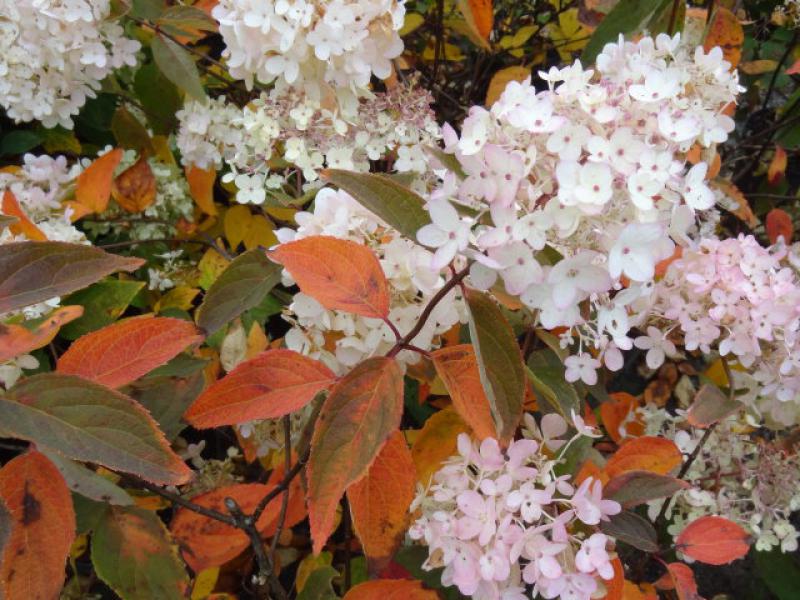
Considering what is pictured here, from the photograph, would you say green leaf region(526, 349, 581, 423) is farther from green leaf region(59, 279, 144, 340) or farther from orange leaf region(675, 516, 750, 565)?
green leaf region(59, 279, 144, 340)

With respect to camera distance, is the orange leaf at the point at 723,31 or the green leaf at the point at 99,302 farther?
the orange leaf at the point at 723,31

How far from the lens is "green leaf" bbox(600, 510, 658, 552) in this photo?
807 millimetres

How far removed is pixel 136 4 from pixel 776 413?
1.18m

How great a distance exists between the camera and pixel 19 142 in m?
1.47

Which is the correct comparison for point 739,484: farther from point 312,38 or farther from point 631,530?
point 312,38

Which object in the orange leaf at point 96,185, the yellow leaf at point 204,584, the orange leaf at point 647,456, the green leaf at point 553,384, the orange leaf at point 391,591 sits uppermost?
the green leaf at point 553,384

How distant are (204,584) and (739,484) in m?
0.81

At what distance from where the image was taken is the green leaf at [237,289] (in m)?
0.84

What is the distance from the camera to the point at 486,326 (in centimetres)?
68

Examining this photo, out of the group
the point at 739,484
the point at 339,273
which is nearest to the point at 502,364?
the point at 339,273

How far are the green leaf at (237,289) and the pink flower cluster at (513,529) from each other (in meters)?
0.28

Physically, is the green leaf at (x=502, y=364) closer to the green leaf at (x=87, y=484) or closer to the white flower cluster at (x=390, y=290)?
the white flower cluster at (x=390, y=290)

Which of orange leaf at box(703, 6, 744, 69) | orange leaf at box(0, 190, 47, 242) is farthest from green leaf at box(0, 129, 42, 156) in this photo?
orange leaf at box(703, 6, 744, 69)

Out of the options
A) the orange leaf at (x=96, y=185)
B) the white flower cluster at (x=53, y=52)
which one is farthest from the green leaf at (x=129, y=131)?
the orange leaf at (x=96, y=185)
